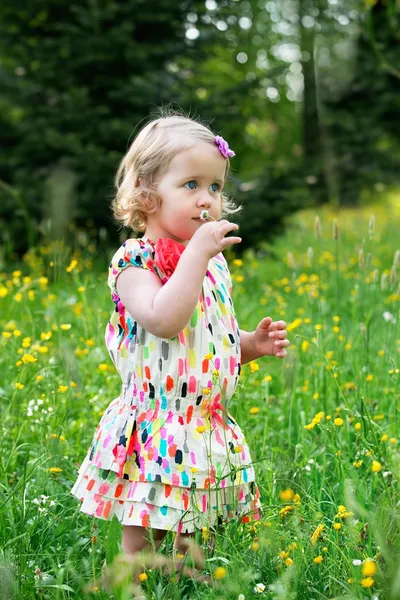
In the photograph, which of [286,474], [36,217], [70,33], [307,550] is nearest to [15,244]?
[36,217]

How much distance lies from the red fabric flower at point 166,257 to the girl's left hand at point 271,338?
281mm

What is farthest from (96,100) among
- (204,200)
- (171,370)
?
(171,370)

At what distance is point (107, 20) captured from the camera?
5.64m

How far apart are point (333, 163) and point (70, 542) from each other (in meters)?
10.6

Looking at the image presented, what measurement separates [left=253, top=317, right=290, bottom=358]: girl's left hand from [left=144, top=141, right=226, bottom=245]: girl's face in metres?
0.31

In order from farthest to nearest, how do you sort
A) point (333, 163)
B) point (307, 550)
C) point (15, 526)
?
point (333, 163) < point (15, 526) < point (307, 550)

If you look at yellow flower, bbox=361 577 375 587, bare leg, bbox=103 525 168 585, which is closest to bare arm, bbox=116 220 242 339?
bare leg, bbox=103 525 168 585

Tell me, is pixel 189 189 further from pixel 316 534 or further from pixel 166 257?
pixel 316 534

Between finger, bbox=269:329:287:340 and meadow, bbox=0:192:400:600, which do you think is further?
finger, bbox=269:329:287:340

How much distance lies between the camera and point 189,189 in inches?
71.7

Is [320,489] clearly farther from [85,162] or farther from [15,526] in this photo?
[85,162]

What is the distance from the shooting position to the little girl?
174 centimetres

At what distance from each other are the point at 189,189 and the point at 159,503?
0.68 meters

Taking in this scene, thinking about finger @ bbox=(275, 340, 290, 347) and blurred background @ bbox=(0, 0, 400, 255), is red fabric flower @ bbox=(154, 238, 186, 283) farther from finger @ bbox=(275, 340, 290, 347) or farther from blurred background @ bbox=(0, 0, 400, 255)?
blurred background @ bbox=(0, 0, 400, 255)
